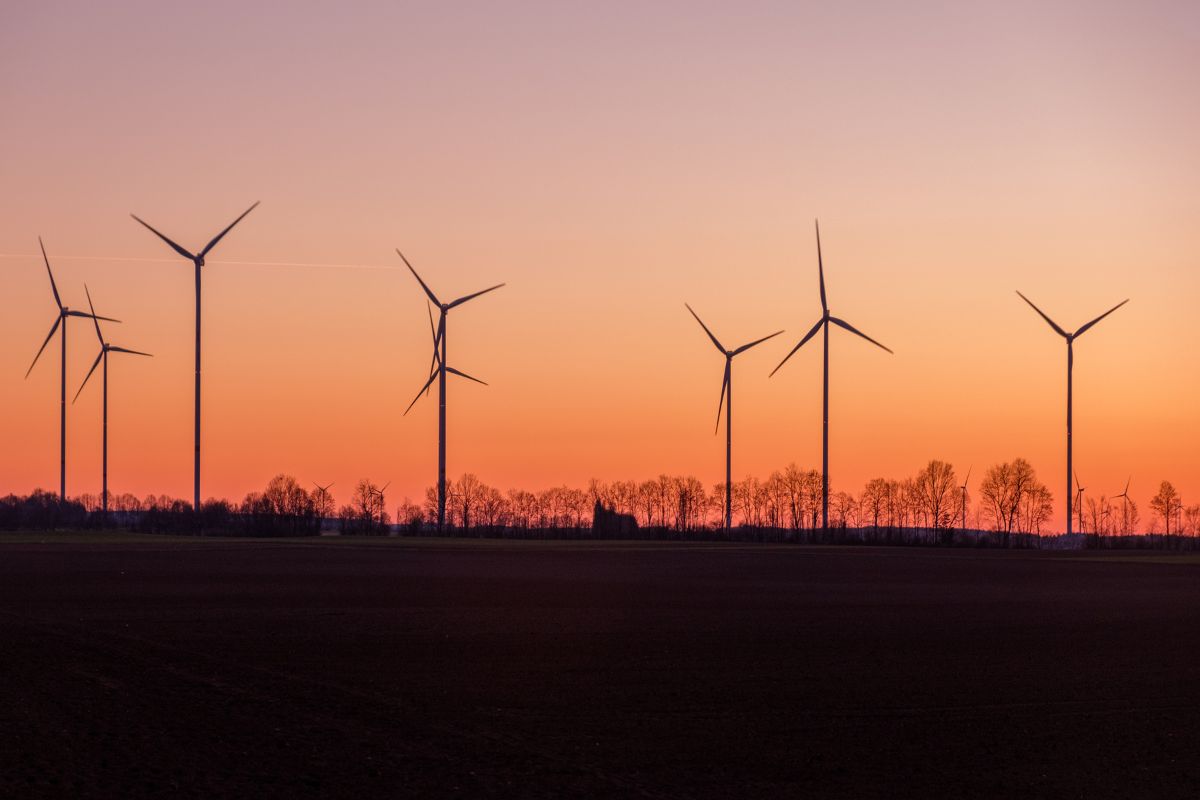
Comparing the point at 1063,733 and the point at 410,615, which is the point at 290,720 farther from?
the point at 410,615

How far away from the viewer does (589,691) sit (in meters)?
28.7

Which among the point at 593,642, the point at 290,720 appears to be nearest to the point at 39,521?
the point at 593,642

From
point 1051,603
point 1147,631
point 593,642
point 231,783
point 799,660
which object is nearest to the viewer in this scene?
point 231,783

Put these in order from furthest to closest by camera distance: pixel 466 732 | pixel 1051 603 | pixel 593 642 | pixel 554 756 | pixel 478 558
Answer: pixel 478 558, pixel 1051 603, pixel 593 642, pixel 466 732, pixel 554 756

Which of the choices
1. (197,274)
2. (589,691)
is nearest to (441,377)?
(197,274)

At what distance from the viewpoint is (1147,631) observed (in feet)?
133

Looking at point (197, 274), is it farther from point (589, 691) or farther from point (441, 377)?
point (589, 691)

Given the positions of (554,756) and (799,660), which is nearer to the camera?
(554,756)

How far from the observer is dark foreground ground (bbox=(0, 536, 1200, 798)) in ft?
71.1

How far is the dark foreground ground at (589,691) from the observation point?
2166cm

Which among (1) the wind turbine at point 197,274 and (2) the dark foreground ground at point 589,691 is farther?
(1) the wind turbine at point 197,274

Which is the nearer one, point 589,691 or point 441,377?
point 589,691

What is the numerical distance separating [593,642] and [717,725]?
438 inches

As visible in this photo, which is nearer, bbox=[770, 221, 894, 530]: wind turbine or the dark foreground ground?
the dark foreground ground
